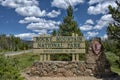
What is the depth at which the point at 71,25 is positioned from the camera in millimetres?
20953

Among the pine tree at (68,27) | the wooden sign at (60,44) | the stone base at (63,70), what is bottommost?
the stone base at (63,70)

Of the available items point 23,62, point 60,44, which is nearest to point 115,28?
point 60,44

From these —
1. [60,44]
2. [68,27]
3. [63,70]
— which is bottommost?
[63,70]

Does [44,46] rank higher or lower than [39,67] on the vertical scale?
higher

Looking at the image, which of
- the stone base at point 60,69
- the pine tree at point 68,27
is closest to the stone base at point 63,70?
the stone base at point 60,69

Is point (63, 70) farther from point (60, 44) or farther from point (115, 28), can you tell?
point (115, 28)

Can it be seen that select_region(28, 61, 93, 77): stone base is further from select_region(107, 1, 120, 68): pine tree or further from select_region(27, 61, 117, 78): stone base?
select_region(107, 1, 120, 68): pine tree

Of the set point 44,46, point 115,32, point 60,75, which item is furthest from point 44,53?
point 115,32

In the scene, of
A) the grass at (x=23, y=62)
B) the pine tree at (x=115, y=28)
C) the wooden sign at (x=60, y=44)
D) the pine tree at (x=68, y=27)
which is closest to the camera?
the pine tree at (x=115, y=28)

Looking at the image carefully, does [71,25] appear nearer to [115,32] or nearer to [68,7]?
[68,7]

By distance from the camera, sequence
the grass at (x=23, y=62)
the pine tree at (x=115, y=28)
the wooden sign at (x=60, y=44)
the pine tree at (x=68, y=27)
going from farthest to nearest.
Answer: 1. the pine tree at (x=68, y=27)
2. the grass at (x=23, y=62)
3. the wooden sign at (x=60, y=44)
4. the pine tree at (x=115, y=28)

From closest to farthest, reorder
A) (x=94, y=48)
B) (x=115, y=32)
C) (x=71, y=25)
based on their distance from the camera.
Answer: (x=115, y=32)
(x=94, y=48)
(x=71, y=25)

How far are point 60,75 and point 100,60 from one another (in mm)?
2722

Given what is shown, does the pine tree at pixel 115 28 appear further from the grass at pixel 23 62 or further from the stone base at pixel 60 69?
the grass at pixel 23 62
